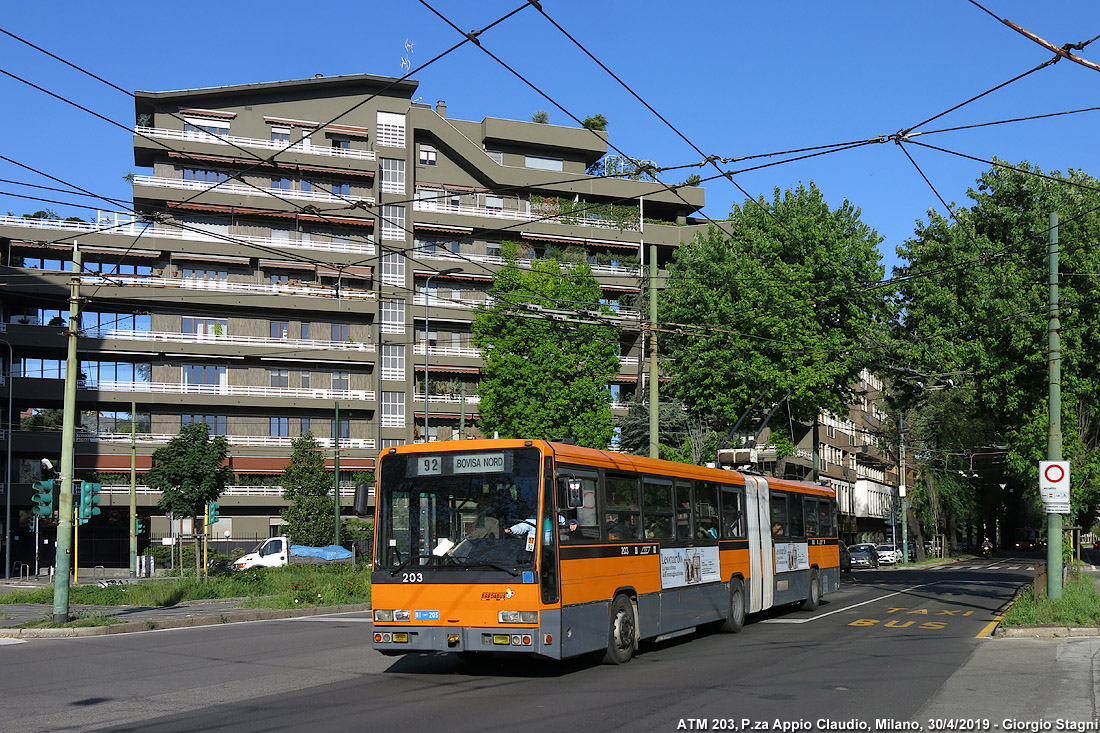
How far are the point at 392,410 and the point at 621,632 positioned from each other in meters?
55.4

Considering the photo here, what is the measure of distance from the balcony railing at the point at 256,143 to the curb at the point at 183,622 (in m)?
40.1

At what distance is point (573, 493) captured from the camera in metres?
13.4

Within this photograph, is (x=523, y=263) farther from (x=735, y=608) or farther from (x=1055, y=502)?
(x=1055, y=502)

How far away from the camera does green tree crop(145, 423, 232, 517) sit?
46.4m

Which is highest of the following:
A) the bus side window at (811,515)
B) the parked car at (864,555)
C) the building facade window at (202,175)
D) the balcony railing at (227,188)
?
the building facade window at (202,175)

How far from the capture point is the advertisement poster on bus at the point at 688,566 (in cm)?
1647

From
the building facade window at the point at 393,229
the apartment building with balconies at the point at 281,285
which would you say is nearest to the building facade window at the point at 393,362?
the apartment building with balconies at the point at 281,285

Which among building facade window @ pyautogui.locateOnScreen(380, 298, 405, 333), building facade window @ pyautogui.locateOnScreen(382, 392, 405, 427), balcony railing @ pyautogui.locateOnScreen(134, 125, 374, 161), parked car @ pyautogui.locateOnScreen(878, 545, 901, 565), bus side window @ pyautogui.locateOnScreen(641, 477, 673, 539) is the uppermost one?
balcony railing @ pyautogui.locateOnScreen(134, 125, 374, 161)

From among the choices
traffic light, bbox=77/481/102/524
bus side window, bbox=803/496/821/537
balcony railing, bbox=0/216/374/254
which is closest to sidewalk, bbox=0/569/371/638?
traffic light, bbox=77/481/102/524

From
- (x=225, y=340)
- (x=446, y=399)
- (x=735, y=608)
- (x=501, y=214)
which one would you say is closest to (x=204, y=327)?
(x=225, y=340)

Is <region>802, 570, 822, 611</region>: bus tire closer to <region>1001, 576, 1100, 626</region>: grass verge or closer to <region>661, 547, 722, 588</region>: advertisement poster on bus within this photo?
<region>1001, 576, 1100, 626</region>: grass verge

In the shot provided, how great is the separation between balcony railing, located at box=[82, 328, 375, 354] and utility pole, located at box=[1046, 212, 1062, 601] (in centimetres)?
5150

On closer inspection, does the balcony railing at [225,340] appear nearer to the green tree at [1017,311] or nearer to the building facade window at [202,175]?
the building facade window at [202,175]

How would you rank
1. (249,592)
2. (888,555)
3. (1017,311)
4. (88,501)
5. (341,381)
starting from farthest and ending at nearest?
1. (341,381)
2. (888,555)
3. (249,592)
4. (88,501)
5. (1017,311)
